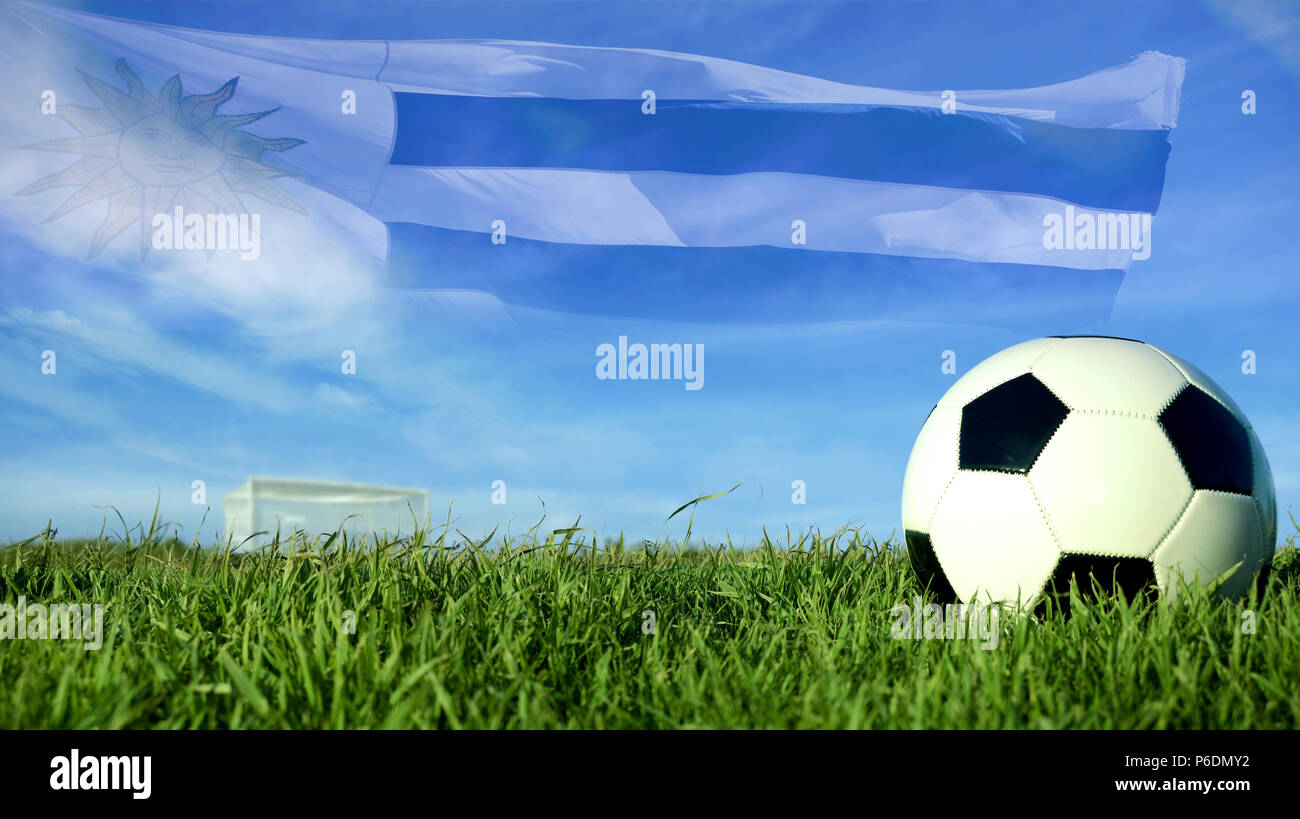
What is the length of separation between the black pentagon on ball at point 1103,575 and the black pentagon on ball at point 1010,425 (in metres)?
0.46

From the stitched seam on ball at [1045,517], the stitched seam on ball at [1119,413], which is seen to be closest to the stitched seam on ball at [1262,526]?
the stitched seam on ball at [1119,413]

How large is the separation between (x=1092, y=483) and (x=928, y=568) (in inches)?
33.7

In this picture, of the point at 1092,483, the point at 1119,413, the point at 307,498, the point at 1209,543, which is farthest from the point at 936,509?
the point at 307,498

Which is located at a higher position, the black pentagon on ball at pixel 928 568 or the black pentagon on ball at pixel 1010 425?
the black pentagon on ball at pixel 1010 425

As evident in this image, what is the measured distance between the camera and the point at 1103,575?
338cm

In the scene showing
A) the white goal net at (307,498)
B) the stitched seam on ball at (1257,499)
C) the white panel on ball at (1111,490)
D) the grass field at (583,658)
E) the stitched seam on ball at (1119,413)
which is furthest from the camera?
the white goal net at (307,498)

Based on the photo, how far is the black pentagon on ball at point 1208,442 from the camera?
136 inches

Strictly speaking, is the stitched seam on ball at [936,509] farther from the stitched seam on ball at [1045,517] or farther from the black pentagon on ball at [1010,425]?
the stitched seam on ball at [1045,517]

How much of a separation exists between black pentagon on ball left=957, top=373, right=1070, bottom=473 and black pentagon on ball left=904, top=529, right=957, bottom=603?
0.46 metres
